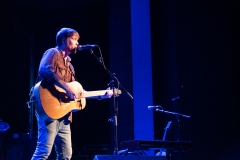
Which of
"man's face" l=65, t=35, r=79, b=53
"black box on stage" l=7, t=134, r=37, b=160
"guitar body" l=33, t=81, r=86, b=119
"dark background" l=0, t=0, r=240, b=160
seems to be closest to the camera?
"guitar body" l=33, t=81, r=86, b=119

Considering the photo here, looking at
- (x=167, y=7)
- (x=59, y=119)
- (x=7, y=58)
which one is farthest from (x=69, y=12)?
(x=59, y=119)

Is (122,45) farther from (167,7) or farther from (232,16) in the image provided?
(232,16)

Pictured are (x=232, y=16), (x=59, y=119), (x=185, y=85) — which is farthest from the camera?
(x=232, y=16)

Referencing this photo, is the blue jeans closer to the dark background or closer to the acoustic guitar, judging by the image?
the acoustic guitar

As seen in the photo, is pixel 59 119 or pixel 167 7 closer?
pixel 59 119

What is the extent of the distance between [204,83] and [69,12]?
4.19 meters

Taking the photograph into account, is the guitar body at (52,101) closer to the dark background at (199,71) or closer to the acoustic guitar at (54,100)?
the acoustic guitar at (54,100)

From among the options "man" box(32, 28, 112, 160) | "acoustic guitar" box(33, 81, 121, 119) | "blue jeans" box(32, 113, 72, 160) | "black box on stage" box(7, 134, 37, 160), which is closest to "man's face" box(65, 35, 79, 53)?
"man" box(32, 28, 112, 160)

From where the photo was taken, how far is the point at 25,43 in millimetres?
9211

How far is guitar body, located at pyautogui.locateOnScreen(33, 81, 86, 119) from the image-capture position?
158 inches

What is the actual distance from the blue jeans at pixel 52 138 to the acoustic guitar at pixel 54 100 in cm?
8

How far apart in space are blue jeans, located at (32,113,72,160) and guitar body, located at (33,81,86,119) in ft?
0.26

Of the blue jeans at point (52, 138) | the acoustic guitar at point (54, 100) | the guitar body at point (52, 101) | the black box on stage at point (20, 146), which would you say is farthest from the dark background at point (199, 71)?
the blue jeans at point (52, 138)

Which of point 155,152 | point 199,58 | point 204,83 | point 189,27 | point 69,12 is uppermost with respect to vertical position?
point 69,12
